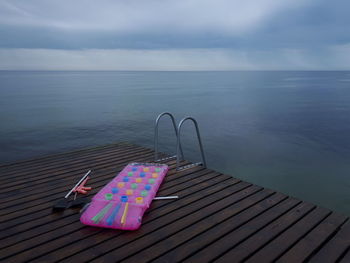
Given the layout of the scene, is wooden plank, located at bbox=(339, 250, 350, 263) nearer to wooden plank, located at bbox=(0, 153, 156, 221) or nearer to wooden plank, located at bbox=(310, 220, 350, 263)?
wooden plank, located at bbox=(310, 220, 350, 263)

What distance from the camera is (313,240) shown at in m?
2.90

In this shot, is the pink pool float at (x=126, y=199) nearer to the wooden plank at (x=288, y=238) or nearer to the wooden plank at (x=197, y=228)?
the wooden plank at (x=197, y=228)

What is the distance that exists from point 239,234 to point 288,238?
0.55 metres

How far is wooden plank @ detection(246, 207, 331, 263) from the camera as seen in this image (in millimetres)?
2656

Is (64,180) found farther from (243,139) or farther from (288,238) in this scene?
(243,139)

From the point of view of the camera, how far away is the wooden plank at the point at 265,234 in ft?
8.77

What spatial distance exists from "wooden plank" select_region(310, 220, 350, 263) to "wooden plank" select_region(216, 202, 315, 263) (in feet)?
1.48

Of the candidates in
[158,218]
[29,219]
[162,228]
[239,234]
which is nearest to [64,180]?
[29,219]

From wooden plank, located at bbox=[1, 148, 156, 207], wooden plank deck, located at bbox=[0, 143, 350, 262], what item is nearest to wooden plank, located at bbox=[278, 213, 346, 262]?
wooden plank deck, located at bbox=[0, 143, 350, 262]

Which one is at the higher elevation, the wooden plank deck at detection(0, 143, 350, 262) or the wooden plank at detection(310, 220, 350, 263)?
the wooden plank deck at detection(0, 143, 350, 262)

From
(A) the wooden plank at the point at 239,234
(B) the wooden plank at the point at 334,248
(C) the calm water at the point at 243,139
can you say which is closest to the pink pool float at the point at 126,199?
(A) the wooden plank at the point at 239,234

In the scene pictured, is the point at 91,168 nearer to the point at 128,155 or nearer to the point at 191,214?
the point at 128,155

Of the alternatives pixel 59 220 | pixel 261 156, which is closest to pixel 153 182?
pixel 59 220

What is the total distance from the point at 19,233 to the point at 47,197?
3.08 ft
